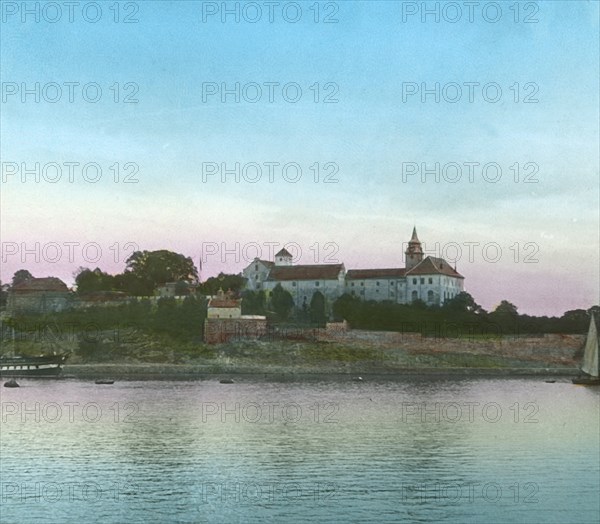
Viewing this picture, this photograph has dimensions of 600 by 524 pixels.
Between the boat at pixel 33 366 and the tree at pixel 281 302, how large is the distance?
18.7m

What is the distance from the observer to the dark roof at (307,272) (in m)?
74.9

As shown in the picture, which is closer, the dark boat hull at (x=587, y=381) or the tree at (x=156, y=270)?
the dark boat hull at (x=587, y=381)

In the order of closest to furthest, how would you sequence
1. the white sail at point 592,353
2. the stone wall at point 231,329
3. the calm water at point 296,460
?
1. the calm water at point 296,460
2. the white sail at point 592,353
3. the stone wall at point 231,329

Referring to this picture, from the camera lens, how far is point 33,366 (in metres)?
55.6

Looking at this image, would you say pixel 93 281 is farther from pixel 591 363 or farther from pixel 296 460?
pixel 296 460

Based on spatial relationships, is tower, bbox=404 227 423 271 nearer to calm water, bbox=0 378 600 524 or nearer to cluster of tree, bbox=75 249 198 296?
cluster of tree, bbox=75 249 198 296

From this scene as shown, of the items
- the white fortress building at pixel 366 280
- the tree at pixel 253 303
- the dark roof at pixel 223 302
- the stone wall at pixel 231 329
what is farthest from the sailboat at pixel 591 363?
the dark roof at pixel 223 302

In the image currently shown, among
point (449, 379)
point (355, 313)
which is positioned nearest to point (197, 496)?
point (449, 379)

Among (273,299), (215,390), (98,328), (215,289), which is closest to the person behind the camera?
(215,390)

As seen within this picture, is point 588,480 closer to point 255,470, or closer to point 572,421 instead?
point 255,470

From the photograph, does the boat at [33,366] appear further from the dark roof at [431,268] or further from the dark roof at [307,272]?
the dark roof at [431,268]

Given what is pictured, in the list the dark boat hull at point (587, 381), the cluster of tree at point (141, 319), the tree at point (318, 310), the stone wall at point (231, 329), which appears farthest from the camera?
the tree at point (318, 310)

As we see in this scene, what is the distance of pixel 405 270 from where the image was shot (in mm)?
76125

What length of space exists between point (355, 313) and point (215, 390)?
83.7 feet
